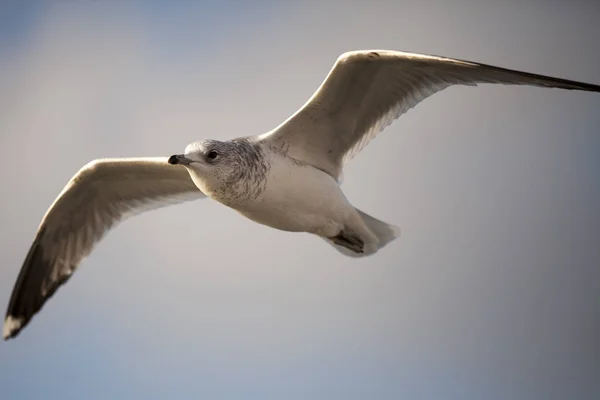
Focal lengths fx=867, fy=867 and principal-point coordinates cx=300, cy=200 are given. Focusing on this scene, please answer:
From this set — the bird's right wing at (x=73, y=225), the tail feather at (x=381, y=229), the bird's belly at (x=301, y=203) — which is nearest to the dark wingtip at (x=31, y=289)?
the bird's right wing at (x=73, y=225)

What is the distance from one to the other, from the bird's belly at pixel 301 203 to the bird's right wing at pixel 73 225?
0.73 metres

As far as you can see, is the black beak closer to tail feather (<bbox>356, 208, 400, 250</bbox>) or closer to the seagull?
the seagull

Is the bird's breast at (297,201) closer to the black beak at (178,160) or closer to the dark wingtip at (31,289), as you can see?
the black beak at (178,160)

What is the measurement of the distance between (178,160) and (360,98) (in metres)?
0.77

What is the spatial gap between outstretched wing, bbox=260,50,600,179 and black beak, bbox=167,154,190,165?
1.33 feet

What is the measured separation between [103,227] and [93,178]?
253 mm

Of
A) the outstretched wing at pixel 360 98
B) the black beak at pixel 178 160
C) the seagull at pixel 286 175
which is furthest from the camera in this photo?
the outstretched wing at pixel 360 98

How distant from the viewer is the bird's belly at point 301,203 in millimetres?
2992

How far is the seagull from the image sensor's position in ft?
9.39

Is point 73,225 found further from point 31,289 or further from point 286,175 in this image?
point 286,175

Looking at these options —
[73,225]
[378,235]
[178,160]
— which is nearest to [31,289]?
[73,225]

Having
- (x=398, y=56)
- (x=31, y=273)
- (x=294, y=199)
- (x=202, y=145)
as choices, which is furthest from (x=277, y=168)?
(x=31, y=273)

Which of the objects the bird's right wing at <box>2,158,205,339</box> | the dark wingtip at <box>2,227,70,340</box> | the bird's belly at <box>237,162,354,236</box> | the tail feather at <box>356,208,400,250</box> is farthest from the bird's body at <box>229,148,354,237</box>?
the dark wingtip at <box>2,227,70,340</box>

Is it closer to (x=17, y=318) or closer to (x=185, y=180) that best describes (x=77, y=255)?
(x=17, y=318)
